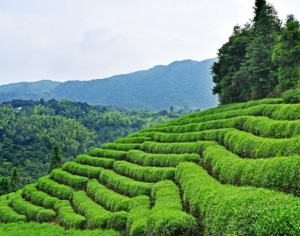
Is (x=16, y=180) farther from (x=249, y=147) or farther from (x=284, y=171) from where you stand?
(x=284, y=171)

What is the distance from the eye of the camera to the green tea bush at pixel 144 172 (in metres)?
27.3

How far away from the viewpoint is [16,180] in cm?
6588

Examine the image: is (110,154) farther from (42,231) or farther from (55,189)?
(42,231)

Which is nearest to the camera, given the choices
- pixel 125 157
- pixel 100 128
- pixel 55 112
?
pixel 125 157

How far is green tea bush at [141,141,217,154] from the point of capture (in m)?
28.7

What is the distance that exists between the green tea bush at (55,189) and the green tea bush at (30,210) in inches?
88.4

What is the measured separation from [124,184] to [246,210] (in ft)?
66.2

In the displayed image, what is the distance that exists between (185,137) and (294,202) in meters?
24.1

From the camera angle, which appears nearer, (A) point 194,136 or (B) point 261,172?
(B) point 261,172

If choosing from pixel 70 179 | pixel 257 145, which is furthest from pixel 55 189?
pixel 257 145

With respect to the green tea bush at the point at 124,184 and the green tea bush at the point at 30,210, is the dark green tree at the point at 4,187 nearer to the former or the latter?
the green tea bush at the point at 30,210

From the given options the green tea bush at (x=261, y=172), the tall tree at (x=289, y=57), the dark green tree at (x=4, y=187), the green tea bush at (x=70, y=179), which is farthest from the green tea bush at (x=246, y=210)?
the dark green tree at (x=4, y=187)

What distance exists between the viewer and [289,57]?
3738 cm

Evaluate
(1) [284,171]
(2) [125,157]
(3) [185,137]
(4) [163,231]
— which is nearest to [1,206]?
(2) [125,157]
